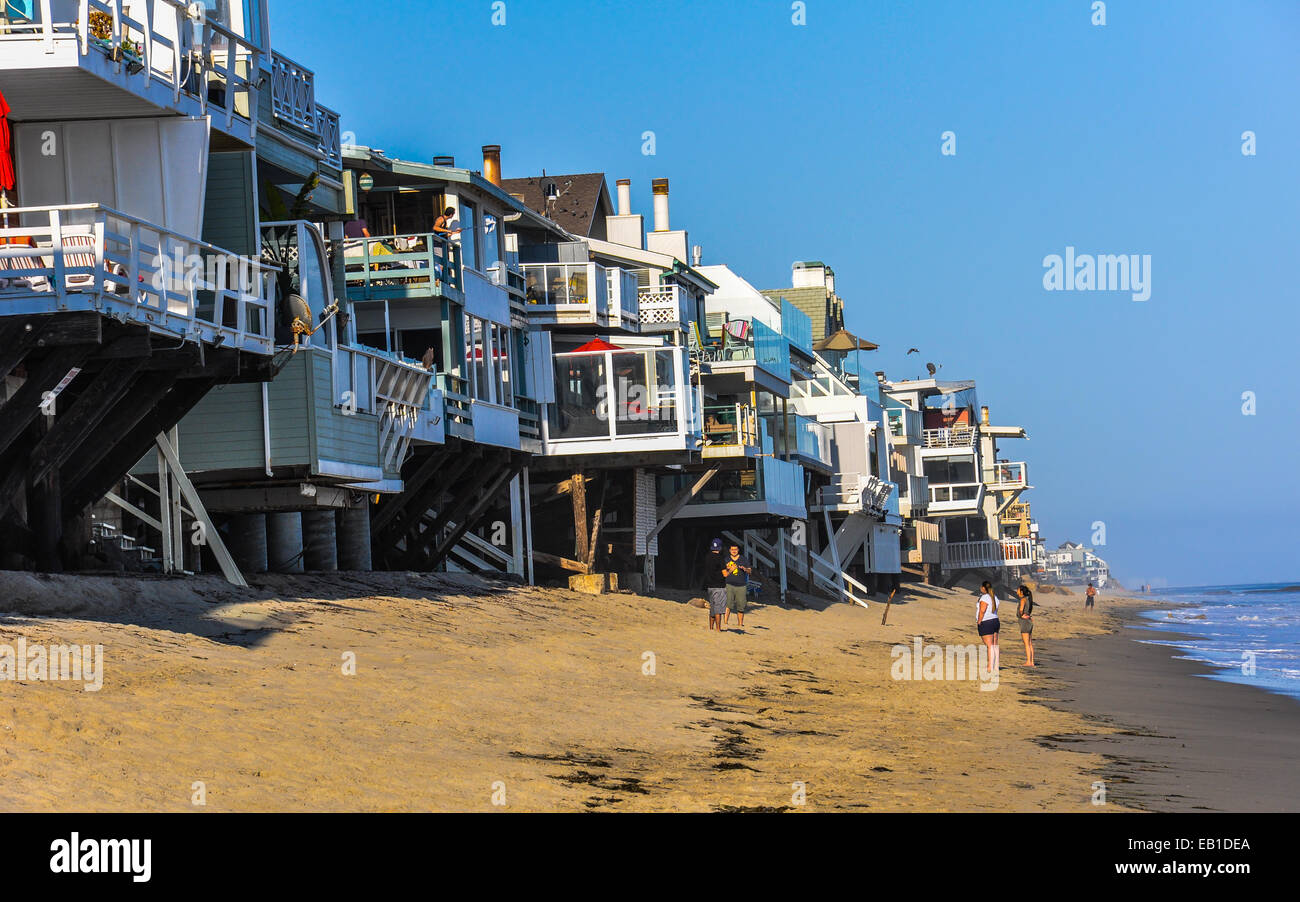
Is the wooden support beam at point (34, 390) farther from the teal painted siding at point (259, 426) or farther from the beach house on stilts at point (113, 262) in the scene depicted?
the teal painted siding at point (259, 426)

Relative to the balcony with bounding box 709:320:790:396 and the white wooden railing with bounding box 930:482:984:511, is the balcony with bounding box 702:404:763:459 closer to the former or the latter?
the balcony with bounding box 709:320:790:396

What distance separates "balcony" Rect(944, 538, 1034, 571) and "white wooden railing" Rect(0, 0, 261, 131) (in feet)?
205

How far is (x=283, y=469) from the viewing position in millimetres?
21562

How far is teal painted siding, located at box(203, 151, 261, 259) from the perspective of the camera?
2095 centimetres

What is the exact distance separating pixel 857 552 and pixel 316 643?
146 ft

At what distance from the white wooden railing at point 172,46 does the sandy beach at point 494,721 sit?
5951 millimetres

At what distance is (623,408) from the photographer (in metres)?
33.7

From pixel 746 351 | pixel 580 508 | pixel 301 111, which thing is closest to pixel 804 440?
pixel 746 351

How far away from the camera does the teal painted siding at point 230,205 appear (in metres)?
21.0

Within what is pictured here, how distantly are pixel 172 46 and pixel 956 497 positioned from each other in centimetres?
6003

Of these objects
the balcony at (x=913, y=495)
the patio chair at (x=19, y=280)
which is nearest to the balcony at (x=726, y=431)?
the patio chair at (x=19, y=280)
